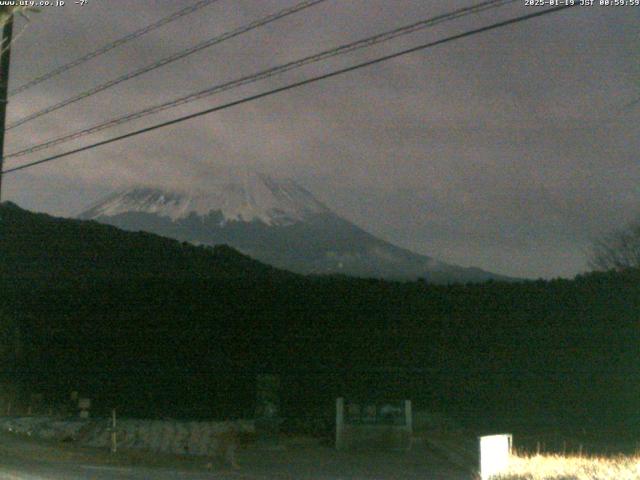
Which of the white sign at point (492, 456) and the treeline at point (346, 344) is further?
the treeline at point (346, 344)

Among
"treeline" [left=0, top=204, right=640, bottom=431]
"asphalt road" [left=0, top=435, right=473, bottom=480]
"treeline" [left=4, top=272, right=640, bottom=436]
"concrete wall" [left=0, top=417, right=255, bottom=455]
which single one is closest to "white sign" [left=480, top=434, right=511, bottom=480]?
"asphalt road" [left=0, top=435, right=473, bottom=480]

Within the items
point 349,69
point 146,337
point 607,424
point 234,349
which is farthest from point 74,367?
point 349,69

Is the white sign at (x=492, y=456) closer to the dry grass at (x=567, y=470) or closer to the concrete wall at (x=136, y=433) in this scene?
the dry grass at (x=567, y=470)

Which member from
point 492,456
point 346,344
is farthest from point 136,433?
point 492,456

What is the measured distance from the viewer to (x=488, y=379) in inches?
941

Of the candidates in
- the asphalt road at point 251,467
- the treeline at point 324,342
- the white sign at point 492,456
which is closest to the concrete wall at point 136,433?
the asphalt road at point 251,467

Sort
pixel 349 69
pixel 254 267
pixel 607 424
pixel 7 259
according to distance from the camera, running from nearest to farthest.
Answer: pixel 349 69 < pixel 607 424 < pixel 7 259 < pixel 254 267

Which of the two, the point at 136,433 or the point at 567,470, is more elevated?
the point at 567,470

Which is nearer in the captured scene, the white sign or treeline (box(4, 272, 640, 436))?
the white sign

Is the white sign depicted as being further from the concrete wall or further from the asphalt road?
the concrete wall

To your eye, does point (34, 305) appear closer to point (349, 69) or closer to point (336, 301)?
point (336, 301)

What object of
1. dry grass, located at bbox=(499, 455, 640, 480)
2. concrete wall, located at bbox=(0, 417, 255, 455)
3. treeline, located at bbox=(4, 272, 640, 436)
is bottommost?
concrete wall, located at bbox=(0, 417, 255, 455)

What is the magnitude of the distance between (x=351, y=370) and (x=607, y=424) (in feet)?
26.1

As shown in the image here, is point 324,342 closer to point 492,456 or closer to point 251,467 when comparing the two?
point 251,467
